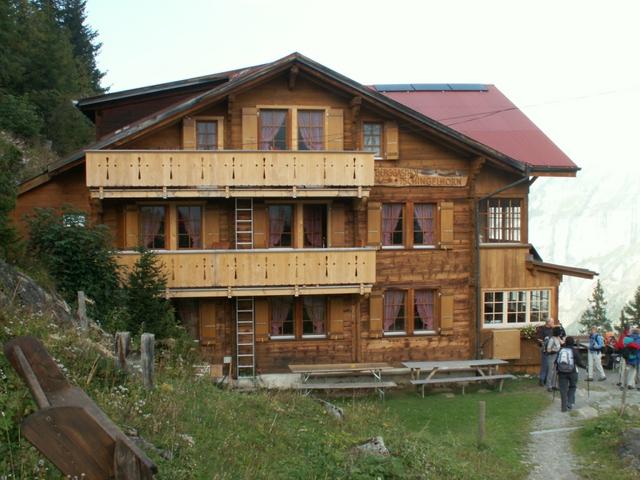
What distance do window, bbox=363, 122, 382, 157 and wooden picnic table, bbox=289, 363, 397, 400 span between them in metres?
7.04

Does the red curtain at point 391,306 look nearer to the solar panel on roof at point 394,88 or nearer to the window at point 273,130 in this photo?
the window at point 273,130

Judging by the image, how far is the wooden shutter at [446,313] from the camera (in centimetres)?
2339

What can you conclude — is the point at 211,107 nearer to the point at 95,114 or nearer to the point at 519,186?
the point at 95,114

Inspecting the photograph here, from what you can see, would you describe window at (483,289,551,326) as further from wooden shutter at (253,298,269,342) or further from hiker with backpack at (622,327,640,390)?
wooden shutter at (253,298,269,342)

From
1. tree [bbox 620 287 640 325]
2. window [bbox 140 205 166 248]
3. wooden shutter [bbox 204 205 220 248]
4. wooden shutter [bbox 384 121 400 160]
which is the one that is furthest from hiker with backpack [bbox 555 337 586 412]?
tree [bbox 620 287 640 325]

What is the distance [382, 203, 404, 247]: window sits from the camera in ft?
75.3

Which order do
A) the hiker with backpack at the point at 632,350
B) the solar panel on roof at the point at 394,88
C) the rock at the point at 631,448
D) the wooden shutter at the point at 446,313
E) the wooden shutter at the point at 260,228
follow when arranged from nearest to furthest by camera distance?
the rock at the point at 631,448, the hiker with backpack at the point at 632,350, the wooden shutter at the point at 260,228, the wooden shutter at the point at 446,313, the solar panel on roof at the point at 394,88

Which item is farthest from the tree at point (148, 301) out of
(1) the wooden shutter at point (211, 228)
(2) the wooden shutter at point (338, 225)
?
(2) the wooden shutter at point (338, 225)

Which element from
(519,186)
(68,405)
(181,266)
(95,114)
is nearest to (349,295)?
(181,266)

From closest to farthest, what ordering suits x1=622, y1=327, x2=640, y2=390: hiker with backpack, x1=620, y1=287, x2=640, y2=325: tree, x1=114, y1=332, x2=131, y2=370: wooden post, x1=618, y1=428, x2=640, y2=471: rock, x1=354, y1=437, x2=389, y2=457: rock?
x1=114, y1=332, x2=131, y2=370: wooden post, x1=354, y1=437, x2=389, y2=457: rock, x1=618, y1=428, x2=640, y2=471: rock, x1=622, y1=327, x2=640, y2=390: hiker with backpack, x1=620, y1=287, x2=640, y2=325: tree

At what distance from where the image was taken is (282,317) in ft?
73.7

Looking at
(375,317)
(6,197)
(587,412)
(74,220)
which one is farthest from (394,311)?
(6,197)

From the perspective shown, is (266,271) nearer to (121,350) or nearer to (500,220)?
(500,220)

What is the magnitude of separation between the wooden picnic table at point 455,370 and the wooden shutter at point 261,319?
4574mm
